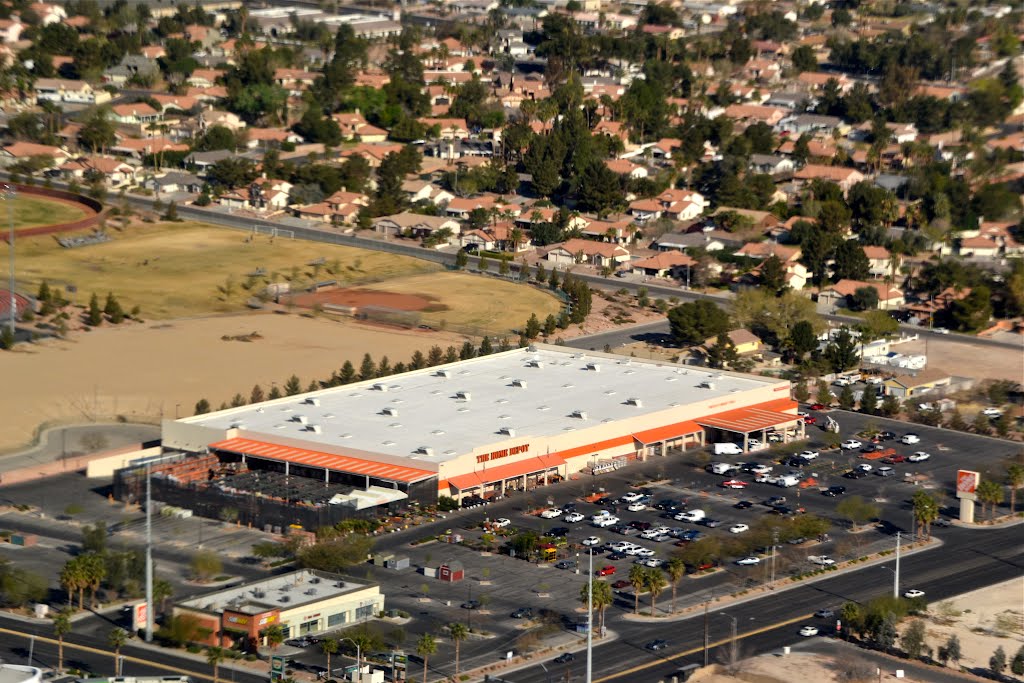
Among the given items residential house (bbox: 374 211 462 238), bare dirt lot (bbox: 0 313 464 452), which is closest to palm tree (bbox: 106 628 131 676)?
bare dirt lot (bbox: 0 313 464 452)

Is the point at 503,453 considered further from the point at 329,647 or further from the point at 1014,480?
the point at 329,647

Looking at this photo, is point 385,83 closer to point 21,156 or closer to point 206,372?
point 21,156

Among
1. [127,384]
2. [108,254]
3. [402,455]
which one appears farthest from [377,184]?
[402,455]

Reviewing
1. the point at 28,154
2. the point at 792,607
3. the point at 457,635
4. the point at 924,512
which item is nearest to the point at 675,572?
the point at 792,607

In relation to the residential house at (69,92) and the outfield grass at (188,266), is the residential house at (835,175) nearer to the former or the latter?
the outfield grass at (188,266)

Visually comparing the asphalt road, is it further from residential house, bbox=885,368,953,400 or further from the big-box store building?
residential house, bbox=885,368,953,400

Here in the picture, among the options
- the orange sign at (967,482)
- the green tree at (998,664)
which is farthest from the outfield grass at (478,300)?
the green tree at (998,664)

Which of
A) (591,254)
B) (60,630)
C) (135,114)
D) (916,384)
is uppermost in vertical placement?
(135,114)
